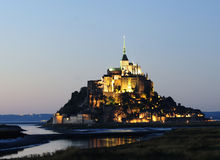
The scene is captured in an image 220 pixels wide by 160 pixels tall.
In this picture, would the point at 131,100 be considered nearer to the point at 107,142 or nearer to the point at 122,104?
the point at 122,104

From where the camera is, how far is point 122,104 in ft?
538

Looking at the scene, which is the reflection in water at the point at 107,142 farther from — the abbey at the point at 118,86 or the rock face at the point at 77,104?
the abbey at the point at 118,86

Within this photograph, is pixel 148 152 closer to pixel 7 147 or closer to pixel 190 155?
pixel 190 155

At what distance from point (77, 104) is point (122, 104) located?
26984mm

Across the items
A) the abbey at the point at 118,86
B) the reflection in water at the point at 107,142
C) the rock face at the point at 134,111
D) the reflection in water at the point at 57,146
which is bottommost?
the reflection in water at the point at 57,146

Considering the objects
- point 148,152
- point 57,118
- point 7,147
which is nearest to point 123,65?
point 57,118

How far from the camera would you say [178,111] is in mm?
172750

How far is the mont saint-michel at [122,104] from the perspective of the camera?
16038cm

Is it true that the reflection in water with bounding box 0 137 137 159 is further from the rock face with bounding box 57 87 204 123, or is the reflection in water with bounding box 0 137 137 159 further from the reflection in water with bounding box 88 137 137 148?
the rock face with bounding box 57 87 204 123

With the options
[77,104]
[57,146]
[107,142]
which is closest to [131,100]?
[77,104]

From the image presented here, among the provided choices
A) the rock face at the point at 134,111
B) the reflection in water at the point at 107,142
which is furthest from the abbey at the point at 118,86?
the reflection in water at the point at 107,142

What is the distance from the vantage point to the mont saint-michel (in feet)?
526

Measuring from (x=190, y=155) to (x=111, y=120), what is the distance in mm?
135363

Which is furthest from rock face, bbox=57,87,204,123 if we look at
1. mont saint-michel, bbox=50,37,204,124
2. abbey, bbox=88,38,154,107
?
abbey, bbox=88,38,154,107
